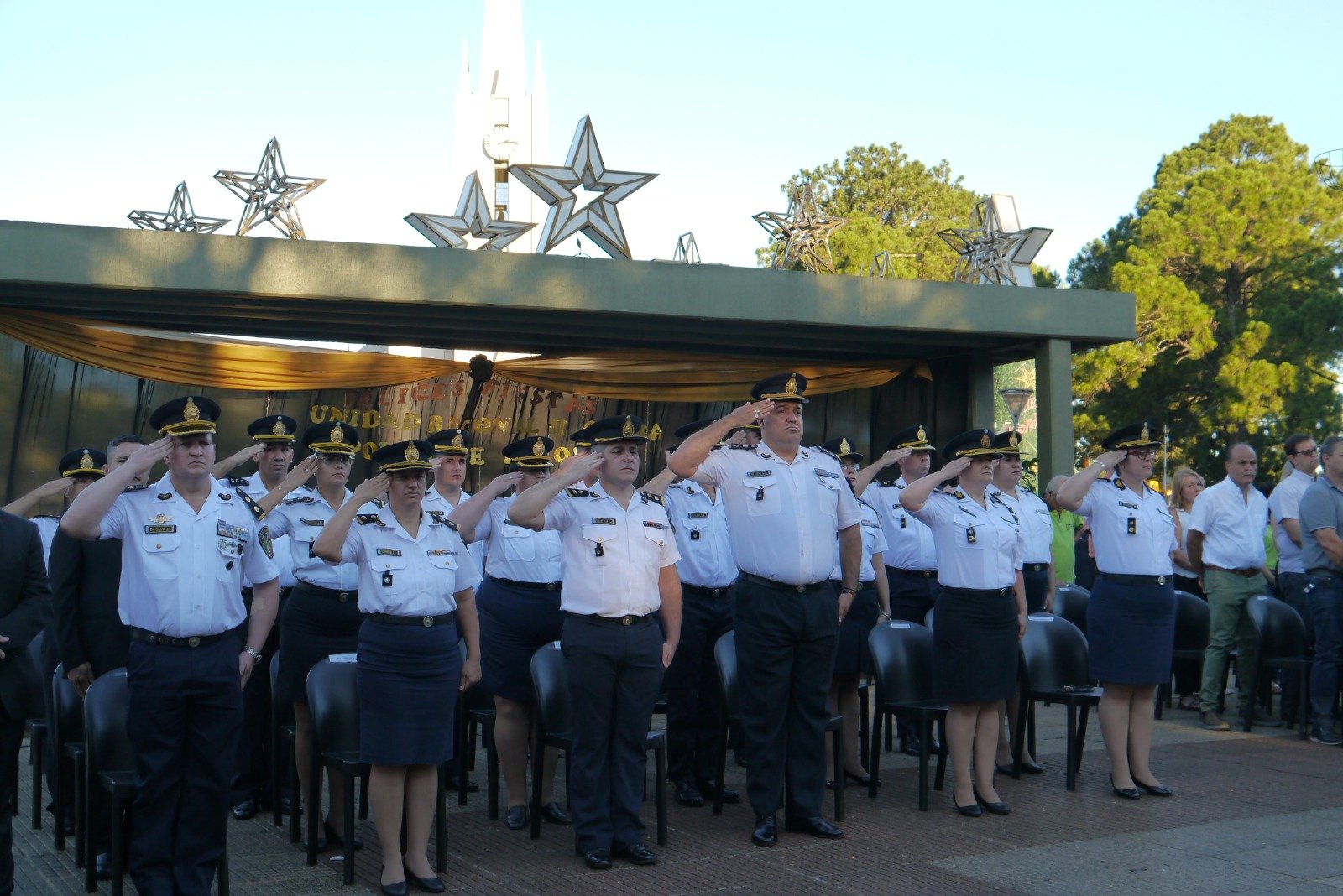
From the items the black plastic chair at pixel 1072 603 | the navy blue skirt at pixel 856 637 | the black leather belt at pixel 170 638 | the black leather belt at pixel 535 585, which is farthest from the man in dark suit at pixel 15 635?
the black plastic chair at pixel 1072 603

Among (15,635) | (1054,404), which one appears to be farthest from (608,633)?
(1054,404)

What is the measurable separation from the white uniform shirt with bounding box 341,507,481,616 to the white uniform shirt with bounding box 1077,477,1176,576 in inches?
141

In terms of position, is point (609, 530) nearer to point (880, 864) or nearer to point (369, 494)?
point (369, 494)

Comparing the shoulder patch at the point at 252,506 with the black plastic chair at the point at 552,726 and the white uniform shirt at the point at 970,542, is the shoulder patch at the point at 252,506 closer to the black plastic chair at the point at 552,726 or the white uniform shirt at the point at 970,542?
the black plastic chair at the point at 552,726

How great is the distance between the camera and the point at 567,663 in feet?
18.7

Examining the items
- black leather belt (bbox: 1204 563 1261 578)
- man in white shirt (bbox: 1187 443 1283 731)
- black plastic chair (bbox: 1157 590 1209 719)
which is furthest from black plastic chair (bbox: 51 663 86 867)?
black leather belt (bbox: 1204 563 1261 578)

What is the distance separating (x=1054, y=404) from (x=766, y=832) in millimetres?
7492

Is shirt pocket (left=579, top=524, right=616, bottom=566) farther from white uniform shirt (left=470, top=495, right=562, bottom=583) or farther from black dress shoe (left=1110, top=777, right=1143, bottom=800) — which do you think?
black dress shoe (left=1110, top=777, right=1143, bottom=800)

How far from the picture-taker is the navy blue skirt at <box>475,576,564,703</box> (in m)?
6.53

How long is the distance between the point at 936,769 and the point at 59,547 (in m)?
4.66

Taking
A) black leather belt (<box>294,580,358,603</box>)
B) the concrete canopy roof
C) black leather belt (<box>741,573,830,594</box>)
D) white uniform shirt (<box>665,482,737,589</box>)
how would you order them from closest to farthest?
black leather belt (<box>741,573,830,594</box>) → black leather belt (<box>294,580,358,603</box>) → white uniform shirt (<box>665,482,737,589</box>) → the concrete canopy roof

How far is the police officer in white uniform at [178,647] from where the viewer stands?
4.73 meters

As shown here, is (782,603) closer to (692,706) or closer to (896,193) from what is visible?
(692,706)

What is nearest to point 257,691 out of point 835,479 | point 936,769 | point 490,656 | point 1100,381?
point 490,656
